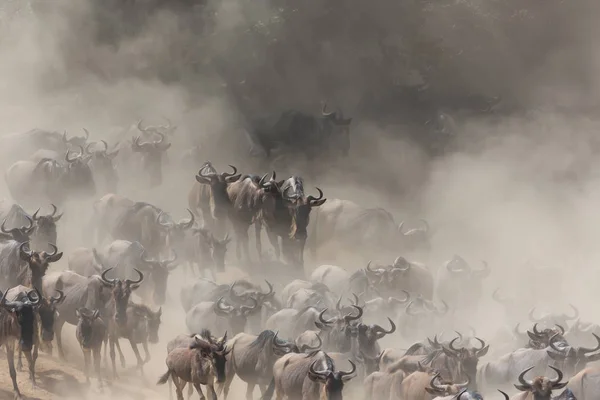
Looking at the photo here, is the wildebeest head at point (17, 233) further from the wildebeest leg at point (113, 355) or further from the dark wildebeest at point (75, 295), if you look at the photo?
the wildebeest leg at point (113, 355)

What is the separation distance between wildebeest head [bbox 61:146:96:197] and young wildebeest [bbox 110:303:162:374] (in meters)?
8.05

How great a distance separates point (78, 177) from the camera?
89.7 ft

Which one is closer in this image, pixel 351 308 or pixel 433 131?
pixel 351 308

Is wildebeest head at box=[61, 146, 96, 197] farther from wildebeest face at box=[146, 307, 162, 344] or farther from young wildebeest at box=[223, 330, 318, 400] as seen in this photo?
young wildebeest at box=[223, 330, 318, 400]

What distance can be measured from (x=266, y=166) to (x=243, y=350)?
16.5 meters

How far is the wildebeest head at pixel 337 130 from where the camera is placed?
3462 cm

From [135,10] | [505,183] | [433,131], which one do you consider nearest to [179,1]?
[135,10]

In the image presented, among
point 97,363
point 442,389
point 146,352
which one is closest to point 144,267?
point 146,352

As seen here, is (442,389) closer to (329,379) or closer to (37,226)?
(329,379)

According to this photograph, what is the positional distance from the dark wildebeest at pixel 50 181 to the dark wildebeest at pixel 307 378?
1167cm

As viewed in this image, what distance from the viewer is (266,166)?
34125mm

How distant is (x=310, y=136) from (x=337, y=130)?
94cm

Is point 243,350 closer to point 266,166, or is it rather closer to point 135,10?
point 266,166

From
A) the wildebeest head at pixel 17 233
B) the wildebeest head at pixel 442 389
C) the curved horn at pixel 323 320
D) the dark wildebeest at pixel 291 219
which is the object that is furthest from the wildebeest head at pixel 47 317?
the wildebeest head at pixel 442 389
